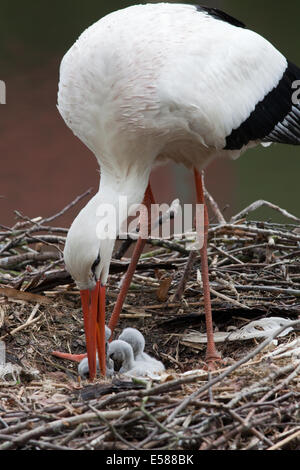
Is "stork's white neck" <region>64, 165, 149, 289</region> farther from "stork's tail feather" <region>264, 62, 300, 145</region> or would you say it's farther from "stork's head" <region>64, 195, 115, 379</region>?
"stork's tail feather" <region>264, 62, 300, 145</region>

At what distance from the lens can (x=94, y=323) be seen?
12.9 feet

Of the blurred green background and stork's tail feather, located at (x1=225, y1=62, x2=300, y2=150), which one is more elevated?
stork's tail feather, located at (x1=225, y1=62, x2=300, y2=150)

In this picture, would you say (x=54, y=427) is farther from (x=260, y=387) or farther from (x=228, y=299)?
(x=228, y=299)

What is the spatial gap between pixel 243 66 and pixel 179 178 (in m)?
3.89

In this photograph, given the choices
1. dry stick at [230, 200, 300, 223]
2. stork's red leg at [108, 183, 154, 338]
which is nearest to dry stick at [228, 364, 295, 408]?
stork's red leg at [108, 183, 154, 338]

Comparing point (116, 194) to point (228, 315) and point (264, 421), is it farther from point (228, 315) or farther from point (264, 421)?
point (264, 421)

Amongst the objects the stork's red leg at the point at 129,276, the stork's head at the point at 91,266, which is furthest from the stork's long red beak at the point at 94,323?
the stork's red leg at the point at 129,276

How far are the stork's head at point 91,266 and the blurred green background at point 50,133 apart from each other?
153 inches

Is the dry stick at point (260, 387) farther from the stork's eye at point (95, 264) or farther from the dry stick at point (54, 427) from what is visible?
the stork's eye at point (95, 264)

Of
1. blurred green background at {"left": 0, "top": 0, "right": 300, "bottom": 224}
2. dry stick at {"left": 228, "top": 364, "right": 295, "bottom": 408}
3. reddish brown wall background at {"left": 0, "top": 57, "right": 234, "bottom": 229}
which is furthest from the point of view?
blurred green background at {"left": 0, "top": 0, "right": 300, "bottom": 224}

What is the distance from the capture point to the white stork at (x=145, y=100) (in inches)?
152

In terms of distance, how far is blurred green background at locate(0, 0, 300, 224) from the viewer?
813cm

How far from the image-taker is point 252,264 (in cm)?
478

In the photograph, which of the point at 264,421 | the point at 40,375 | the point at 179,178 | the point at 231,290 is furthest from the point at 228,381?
the point at 179,178
